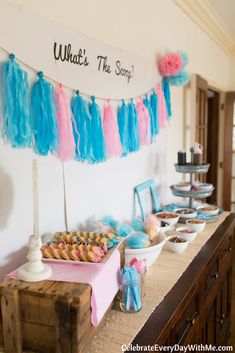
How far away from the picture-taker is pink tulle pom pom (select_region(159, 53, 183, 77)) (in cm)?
200

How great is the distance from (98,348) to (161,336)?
0.18 metres

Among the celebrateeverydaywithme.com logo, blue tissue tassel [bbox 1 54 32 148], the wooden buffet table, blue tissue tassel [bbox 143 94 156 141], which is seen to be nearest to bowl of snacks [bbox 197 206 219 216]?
the wooden buffet table

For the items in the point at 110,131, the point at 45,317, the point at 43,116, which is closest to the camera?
the point at 45,317

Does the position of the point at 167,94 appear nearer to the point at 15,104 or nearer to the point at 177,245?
the point at 177,245

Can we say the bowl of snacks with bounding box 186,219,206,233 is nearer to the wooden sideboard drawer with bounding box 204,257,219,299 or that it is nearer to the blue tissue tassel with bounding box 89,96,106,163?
the wooden sideboard drawer with bounding box 204,257,219,299

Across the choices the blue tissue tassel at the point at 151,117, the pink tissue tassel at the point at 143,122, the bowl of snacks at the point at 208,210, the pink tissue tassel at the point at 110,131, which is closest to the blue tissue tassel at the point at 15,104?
the pink tissue tassel at the point at 110,131

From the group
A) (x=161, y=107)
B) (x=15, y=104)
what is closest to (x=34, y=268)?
(x=15, y=104)

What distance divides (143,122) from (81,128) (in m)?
0.60

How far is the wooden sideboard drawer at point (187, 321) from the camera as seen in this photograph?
1.11 metres

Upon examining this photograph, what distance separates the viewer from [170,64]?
201cm

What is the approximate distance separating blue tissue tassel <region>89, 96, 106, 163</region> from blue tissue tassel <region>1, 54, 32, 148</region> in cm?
37

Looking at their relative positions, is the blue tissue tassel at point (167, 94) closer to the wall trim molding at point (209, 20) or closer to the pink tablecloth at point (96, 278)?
the wall trim molding at point (209, 20)

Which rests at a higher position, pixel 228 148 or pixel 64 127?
pixel 64 127

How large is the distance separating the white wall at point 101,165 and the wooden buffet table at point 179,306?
31 cm
